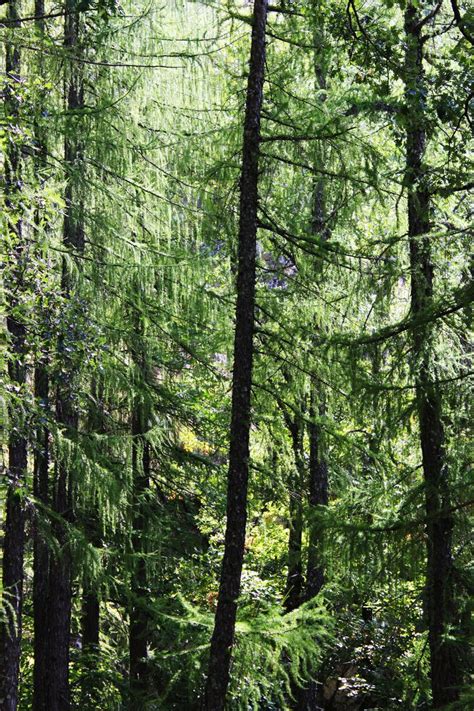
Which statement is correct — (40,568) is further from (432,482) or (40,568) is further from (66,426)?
(432,482)

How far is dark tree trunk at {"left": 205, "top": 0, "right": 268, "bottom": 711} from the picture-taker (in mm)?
6863

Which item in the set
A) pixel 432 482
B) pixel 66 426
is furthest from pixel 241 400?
pixel 66 426

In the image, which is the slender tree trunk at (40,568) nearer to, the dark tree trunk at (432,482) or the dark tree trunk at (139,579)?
the dark tree trunk at (139,579)

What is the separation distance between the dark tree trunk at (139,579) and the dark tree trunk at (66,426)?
914 mm

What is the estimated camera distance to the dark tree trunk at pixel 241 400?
6.86 m

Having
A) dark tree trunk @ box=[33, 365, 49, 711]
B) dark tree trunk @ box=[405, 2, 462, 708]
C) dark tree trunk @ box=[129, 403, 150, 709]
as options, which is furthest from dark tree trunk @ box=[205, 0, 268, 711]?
dark tree trunk @ box=[33, 365, 49, 711]

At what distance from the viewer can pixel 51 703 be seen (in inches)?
411

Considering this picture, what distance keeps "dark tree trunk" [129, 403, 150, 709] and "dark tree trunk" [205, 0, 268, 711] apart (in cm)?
326

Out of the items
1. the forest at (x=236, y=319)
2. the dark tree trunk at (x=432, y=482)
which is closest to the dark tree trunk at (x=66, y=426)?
the forest at (x=236, y=319)

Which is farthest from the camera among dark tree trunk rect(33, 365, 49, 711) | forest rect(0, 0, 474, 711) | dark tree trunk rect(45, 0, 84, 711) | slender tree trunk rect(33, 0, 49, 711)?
dark tree trunk rect(33, 365, 49, 711)

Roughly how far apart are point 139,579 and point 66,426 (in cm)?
388

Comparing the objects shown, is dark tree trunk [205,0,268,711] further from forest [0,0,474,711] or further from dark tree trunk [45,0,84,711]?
dark tree trunk [45,0,84,711]

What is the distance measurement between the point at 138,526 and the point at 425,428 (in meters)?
5.53

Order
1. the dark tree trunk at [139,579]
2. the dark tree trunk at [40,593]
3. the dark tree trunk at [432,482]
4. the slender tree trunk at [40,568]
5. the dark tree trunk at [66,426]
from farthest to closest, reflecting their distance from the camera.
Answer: the dark tree trunk at [139,579], the dark tree trunk at [40,593], the slender tree trunk at [40,568], the dark tree trunk at [66,426], the dark tree trunk at [432,482]
